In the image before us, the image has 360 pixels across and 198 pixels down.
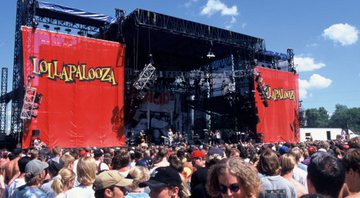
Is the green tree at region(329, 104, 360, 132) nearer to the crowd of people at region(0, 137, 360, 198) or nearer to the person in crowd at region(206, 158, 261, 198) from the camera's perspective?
the crowd of people at region(0, 137, 360, 198)

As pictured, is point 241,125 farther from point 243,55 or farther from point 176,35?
point 176,35

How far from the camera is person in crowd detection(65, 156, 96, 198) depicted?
352cm

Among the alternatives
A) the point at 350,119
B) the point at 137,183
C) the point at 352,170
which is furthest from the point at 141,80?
the point at 350,119

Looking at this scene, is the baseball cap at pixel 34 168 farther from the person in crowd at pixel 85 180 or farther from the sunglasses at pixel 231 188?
the sunglasses at pixel 231 188

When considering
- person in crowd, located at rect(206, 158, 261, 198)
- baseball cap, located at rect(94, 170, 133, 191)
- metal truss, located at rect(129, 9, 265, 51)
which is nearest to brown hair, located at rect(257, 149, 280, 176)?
person in crowd, located at rect(206, 158, 261, 198)

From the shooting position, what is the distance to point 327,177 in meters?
2.38

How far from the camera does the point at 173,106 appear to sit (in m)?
31.5

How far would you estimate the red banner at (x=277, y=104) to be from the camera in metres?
27.2

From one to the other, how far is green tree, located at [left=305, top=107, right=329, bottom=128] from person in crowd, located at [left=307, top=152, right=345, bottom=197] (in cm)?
12680

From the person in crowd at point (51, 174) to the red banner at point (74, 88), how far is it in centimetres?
1425

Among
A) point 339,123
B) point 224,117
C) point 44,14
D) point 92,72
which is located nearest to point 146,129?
point 224,117

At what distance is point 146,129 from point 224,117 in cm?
695

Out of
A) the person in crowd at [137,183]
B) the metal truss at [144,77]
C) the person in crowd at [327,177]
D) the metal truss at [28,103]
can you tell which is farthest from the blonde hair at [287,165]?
the metal truss at [144,77]

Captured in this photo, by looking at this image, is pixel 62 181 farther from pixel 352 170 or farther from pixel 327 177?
pixel 352 170
